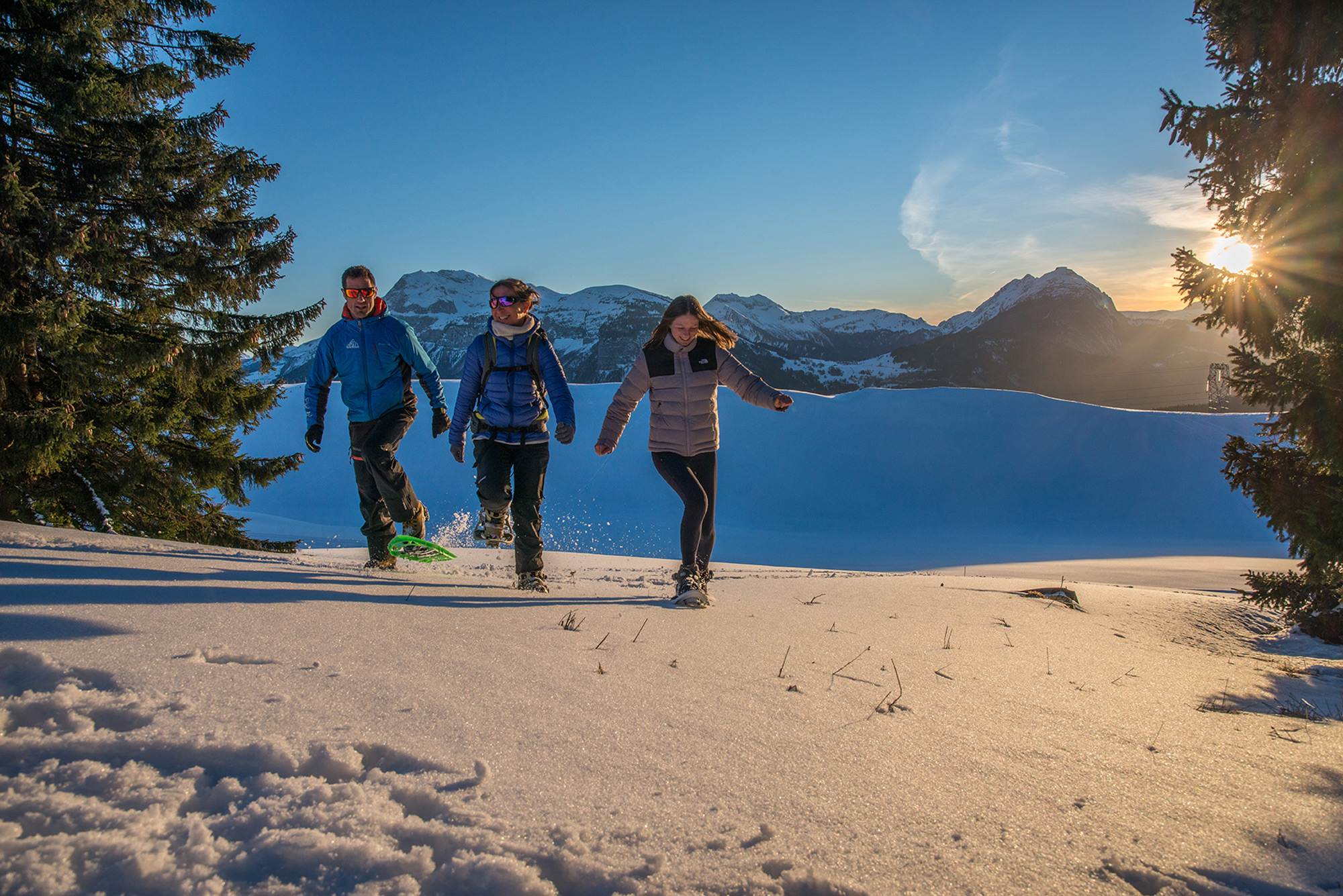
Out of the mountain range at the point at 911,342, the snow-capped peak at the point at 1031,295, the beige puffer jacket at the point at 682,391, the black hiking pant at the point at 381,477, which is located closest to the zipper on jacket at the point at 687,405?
the beige puffer jacket at the point at 682,391

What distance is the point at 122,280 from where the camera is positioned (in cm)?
582

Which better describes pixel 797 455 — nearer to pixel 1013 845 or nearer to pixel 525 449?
pixel 525 449

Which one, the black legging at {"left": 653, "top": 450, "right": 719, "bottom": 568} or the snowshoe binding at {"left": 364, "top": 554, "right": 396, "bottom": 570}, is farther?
the snowshoe binding at {"left": 364, "top": 554, "right": 396, "bottom": 570}

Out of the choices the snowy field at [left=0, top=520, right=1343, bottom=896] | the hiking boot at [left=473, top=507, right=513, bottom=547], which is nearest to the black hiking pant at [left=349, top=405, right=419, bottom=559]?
the hiking boot at [left=473, top=507, right=513, bottom=547]

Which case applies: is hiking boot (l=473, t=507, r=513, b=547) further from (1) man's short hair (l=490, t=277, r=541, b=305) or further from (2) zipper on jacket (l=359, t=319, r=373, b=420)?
(1) man's short hair (l=490, t=277, r=541, b=305)

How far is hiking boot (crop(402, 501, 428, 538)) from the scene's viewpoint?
4.67 meters

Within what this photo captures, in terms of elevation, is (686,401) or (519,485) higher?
(686,401)

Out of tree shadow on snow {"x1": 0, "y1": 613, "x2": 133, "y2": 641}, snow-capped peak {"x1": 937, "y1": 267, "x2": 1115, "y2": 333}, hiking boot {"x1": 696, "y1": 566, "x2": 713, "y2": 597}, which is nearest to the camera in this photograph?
tree shadow on snow {"x1": 0, "y1": 613, "x2": 133, "y2": 641}

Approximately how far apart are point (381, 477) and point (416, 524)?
491 mm

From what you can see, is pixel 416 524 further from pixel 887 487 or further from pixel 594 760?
pixel 887 487

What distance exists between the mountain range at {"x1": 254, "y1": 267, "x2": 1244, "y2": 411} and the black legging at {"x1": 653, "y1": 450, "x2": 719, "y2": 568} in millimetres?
57214

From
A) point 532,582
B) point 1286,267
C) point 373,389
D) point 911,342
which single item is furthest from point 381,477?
point 911,342

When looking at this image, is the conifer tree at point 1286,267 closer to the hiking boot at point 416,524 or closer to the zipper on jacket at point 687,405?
the zipper on jacket at point 687,405

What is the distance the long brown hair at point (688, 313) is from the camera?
388 cm
